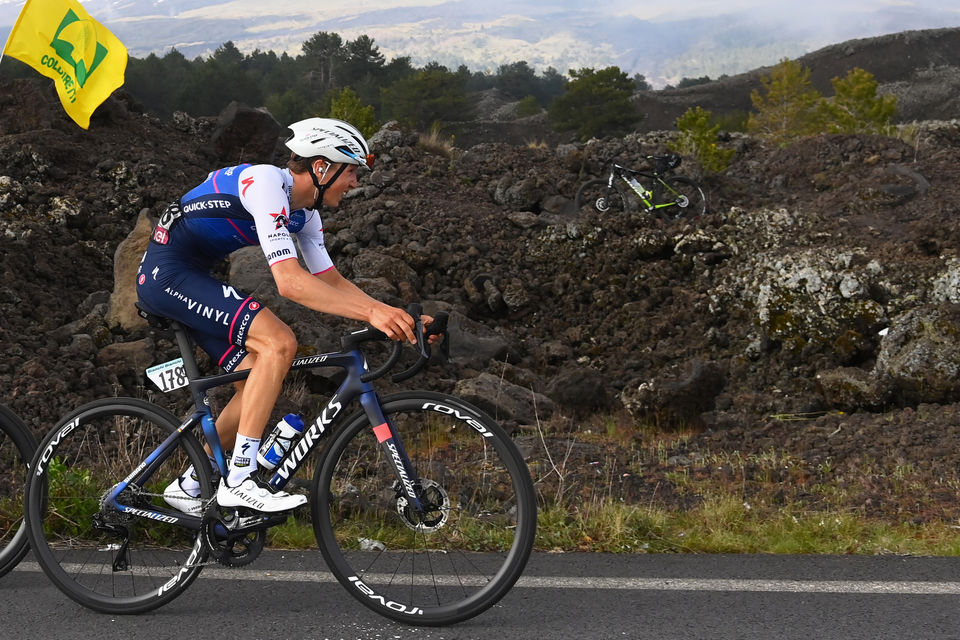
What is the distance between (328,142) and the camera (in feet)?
13.4

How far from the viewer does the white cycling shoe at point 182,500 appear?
4.14 m

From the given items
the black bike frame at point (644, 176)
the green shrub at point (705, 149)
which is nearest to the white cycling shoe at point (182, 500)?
the black bike frame at point (644, 176)

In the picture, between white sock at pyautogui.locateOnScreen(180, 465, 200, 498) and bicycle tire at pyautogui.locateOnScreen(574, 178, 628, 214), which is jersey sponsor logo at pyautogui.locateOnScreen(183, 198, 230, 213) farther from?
bicycle tire at pyautogui.locateOnScreen(574, 178, 628, 214)

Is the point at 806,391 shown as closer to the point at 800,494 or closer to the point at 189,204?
the point at 800,494

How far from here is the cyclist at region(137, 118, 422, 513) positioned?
Answer: 3.88 meters

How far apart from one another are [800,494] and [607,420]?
3472 mm

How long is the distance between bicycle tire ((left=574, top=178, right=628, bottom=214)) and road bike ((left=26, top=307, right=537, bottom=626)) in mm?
11540

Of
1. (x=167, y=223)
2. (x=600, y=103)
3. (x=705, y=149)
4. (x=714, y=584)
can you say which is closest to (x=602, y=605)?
(x=714, y=584)

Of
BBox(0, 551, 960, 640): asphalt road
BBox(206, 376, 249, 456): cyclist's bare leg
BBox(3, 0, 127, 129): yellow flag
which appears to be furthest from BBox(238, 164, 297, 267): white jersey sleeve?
BBox(3, 0, 127, 129): yellow flag


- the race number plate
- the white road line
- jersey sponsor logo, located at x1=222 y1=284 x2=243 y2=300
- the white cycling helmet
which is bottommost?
the white road line

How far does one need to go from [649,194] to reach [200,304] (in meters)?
12.6

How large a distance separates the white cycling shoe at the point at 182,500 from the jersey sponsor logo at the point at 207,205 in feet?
3.90

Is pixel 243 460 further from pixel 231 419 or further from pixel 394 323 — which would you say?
pixel 394 323

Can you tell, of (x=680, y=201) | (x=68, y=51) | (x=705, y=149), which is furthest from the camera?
(x=705, y=149)
